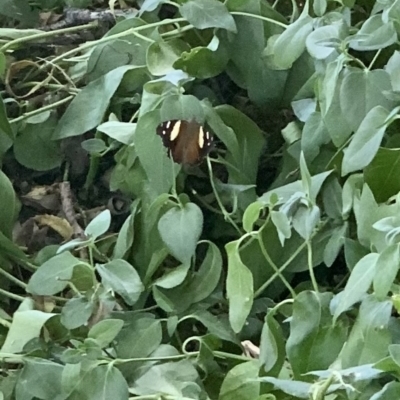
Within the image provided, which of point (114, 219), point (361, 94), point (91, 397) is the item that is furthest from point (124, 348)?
point (361, 94)

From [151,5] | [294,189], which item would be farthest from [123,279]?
[151,5]

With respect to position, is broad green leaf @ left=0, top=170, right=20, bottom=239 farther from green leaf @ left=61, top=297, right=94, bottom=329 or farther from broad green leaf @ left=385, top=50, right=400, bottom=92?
broad green leaf @ left=385, top=50, right=400, bottom=92

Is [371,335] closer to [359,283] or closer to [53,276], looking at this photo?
[359,283]

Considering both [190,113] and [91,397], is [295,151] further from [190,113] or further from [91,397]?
[91,397]

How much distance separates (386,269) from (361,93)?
16 cm

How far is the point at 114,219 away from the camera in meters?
0.73

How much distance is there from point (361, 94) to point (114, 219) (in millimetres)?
278

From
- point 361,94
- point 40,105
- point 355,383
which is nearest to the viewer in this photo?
point 355,383

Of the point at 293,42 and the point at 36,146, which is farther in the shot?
the point at 36,146

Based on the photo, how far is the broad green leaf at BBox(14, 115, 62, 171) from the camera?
0.75 m

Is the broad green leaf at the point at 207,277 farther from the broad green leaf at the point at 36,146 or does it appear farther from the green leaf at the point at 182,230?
the broad green leaf at the point at 36,146

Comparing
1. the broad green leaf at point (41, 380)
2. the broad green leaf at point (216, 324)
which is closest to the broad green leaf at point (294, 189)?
the broad green leaf at point (216, 324)

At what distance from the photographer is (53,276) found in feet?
2.01

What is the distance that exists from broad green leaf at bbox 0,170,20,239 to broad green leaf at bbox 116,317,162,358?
173 mm
